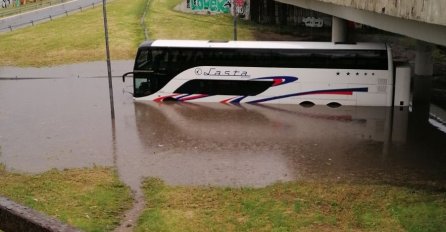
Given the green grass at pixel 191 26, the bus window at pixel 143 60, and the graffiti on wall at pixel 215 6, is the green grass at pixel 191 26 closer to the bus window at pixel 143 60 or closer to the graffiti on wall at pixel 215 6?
the graffiti on wall at pixel 215 6

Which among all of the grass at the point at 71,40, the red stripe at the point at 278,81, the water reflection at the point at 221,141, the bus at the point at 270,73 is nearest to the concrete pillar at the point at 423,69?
the water reflection at the point at 221,141

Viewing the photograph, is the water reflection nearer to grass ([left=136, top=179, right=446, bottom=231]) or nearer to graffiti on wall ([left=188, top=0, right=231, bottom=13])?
grass ([left=136, top=179, right=446, bottom=231])

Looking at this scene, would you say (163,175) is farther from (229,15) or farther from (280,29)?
(229,15)

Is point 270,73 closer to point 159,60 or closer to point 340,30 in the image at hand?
point 159,60

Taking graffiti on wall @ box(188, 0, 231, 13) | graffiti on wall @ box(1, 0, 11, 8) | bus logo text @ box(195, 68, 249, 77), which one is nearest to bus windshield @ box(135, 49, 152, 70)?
bus logo text @ box(195, 68, 249, 77)

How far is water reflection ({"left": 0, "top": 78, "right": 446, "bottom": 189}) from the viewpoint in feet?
51.6

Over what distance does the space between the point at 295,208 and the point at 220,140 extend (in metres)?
7.07

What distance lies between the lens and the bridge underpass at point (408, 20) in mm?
13500

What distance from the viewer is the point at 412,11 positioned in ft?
46.7

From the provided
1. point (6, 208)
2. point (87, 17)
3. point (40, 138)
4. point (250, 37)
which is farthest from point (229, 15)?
point (6, 208)

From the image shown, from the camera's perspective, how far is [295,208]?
1259 cm

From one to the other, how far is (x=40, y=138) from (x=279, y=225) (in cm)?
1150

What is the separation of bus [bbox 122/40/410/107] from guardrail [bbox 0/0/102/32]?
3374 cm

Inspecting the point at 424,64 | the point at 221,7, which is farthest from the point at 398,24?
the point at 221,7
